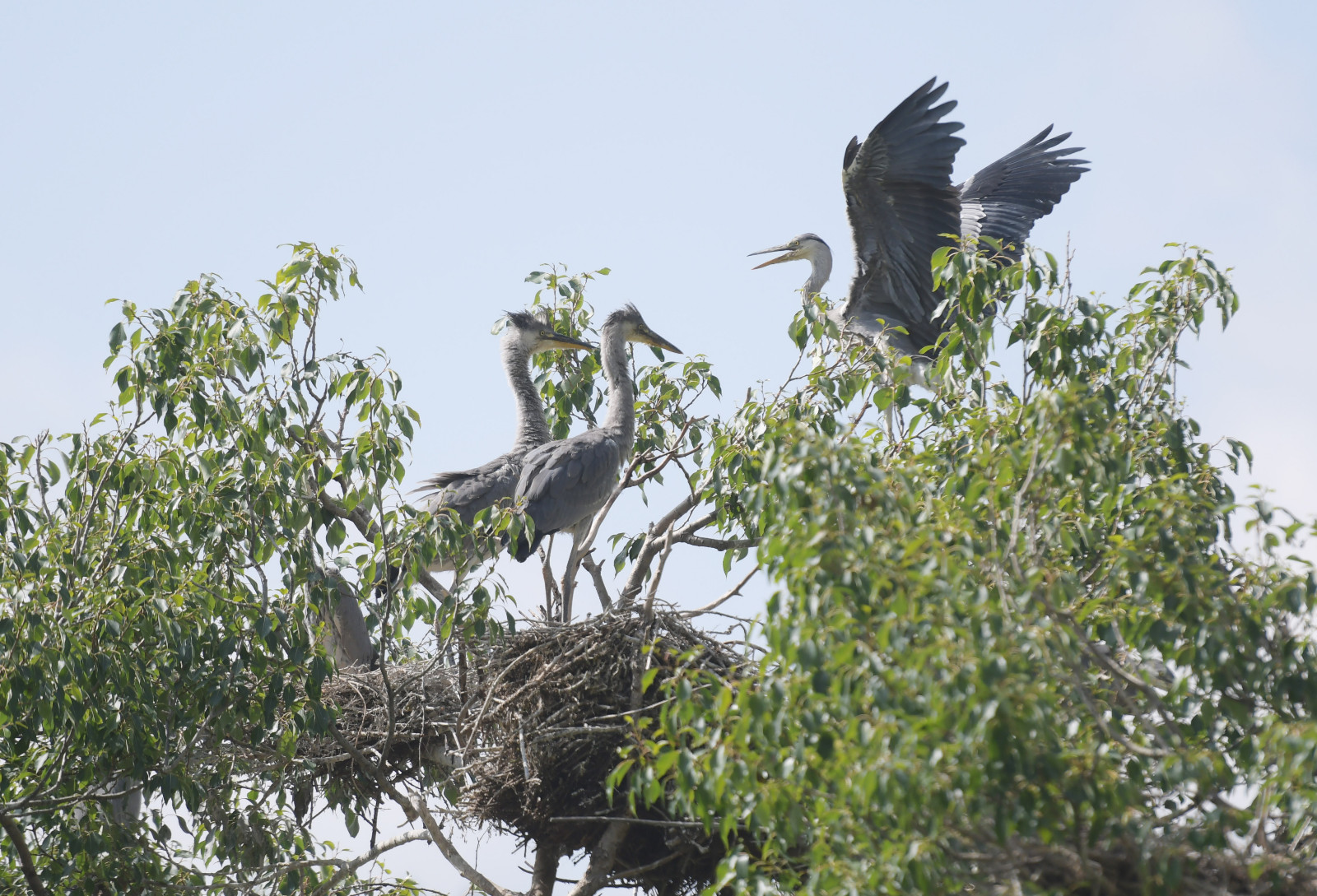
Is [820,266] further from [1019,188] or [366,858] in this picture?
[366,858]

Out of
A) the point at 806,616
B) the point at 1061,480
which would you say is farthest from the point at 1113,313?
the point at 806,616

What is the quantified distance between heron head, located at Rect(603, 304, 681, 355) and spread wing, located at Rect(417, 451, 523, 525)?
4.03ft

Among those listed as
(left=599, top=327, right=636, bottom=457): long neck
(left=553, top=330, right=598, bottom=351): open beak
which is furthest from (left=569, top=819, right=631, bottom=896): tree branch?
(left=553, top=330, right=598, bottom=351): open beak

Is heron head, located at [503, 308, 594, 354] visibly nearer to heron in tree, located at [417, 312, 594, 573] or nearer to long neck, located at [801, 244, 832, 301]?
heron in tree, located at [417, 312, 594, 573]

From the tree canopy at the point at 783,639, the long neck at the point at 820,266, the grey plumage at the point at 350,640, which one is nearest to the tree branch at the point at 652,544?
the tree canopy at the point at 783,639

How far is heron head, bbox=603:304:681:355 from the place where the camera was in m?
9.66

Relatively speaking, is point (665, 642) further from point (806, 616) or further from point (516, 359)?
point (516, 359)

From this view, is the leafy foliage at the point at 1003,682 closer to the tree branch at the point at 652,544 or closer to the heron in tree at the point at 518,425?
the tree branch at the point at 652,544

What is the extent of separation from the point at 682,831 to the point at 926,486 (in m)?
2.29

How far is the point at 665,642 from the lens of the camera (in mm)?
6219

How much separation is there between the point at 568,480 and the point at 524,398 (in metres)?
1.57

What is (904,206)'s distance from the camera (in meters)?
9.35

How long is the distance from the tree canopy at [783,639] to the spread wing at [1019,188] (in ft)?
14.1

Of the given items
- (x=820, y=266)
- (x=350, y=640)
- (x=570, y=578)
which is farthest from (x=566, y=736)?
(x=820, y=266)
